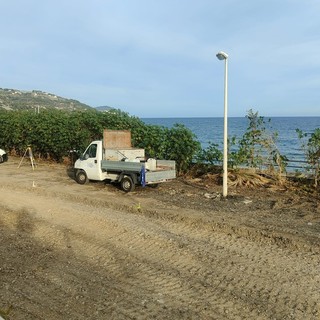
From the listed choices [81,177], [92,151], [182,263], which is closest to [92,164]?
[92,151]

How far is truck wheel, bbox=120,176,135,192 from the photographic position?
1282 cm

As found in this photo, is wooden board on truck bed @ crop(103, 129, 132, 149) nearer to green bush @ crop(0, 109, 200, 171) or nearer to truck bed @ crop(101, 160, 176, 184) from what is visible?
truck bed @ crop(101, 160, 176, 184)

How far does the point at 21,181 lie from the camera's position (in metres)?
15.1

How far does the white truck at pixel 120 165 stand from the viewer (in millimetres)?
12719

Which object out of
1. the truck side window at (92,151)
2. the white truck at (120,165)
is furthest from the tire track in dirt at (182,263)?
the truck side window at (92,151)

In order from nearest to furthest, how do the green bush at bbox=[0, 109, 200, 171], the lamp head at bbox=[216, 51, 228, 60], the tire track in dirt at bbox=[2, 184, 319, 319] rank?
the tire track in dirt at bbox=[2, 184, 319, 319]
the lamp head at bbox=[216, 51, 228, 60]
the green bush at bbox=[0, 109, 200, 171]

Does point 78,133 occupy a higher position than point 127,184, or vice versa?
point 78,133

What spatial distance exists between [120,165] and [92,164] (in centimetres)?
142

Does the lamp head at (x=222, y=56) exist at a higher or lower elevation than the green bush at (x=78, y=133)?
higher

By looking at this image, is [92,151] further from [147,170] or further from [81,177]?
[147,170]

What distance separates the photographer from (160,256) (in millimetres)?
6902

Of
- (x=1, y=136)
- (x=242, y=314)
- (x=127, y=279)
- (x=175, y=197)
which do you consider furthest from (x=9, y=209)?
(x=1, y=136)

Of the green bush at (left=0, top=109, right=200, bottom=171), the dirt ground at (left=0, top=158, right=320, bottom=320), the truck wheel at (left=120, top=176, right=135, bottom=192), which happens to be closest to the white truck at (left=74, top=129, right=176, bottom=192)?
the truck wheel at (left=120, top=176, right=135, bottom=192)

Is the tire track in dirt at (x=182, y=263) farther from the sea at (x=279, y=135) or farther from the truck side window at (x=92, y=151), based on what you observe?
the sea at (x=279, y=135)
